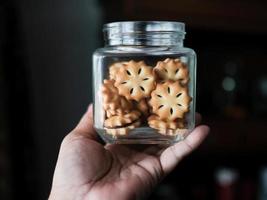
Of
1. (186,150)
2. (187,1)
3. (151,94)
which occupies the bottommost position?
(186,150)

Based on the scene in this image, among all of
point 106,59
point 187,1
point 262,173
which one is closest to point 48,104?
point 187,1

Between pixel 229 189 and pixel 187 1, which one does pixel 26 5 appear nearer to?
pixel 187 1

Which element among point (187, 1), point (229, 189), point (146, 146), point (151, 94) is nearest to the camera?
point (151, 94)

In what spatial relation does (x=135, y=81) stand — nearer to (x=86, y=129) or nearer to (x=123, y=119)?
(x=123, y=119)

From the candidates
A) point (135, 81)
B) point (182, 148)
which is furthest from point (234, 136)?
point (135, 81)

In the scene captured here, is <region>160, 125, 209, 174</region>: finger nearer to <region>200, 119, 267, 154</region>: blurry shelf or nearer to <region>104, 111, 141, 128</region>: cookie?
<region>104, 111, 141, 128</region>: cookie

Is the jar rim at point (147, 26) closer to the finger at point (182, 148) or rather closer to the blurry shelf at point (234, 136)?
the finger at point (182, 148)
